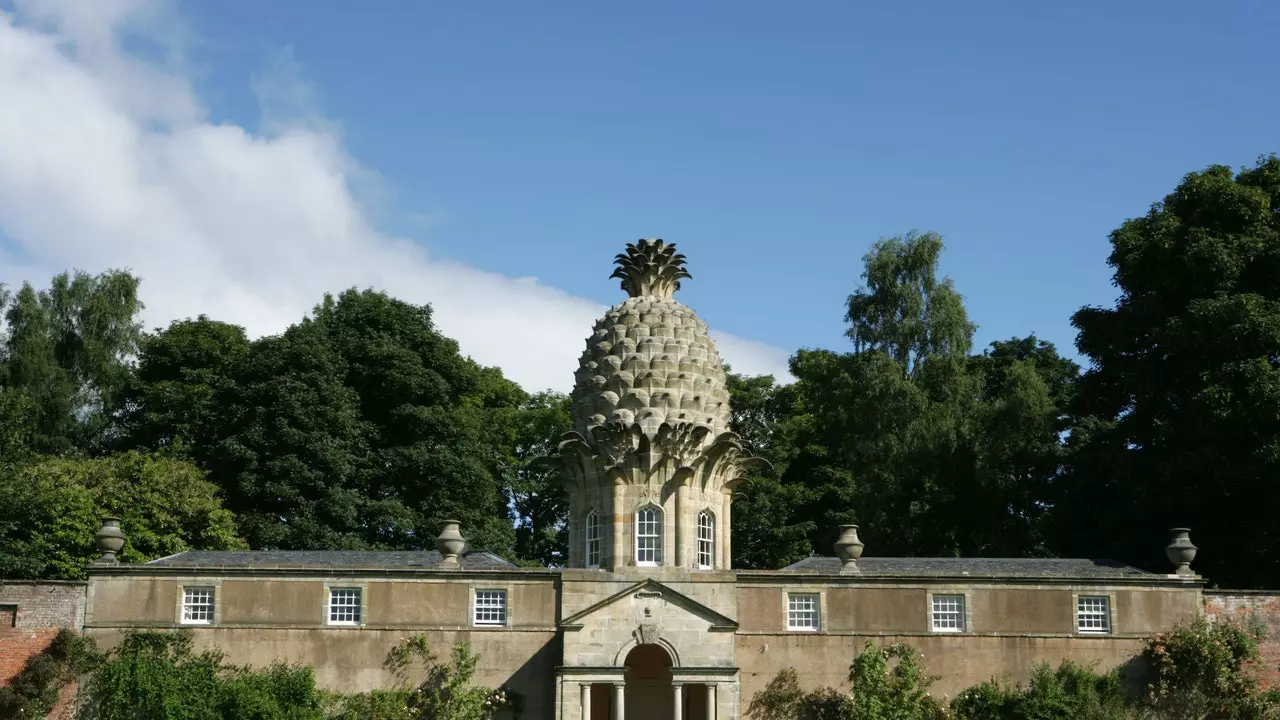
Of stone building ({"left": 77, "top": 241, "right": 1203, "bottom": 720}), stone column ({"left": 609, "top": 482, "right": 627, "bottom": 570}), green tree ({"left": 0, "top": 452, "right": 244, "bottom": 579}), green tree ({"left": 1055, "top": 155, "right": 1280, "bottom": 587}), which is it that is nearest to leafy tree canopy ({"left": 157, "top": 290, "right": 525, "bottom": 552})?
green tree ({"left": 0, "top": 452, "right": 244, "bottom": 579})

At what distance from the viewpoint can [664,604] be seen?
35719mm

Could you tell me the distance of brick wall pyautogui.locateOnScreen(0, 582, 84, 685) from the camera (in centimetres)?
3619

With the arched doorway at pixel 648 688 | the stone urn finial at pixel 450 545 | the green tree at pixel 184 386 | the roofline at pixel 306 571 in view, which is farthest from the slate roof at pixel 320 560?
the green tree at pixel 184 386

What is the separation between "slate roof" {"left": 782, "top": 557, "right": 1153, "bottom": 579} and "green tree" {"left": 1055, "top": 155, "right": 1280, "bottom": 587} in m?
5.55

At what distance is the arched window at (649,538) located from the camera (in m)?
36.8

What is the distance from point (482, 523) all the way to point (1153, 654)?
26.5 m

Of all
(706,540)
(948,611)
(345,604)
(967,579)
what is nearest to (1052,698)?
(948,611)

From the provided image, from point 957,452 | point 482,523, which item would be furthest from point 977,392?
point 482,523

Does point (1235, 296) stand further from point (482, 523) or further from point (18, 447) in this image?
point (18, 447)

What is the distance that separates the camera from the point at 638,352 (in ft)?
124

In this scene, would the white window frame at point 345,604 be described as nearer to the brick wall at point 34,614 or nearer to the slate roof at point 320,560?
the slate roof at point 320,560

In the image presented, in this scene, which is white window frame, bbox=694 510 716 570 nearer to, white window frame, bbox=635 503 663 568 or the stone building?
the stone building

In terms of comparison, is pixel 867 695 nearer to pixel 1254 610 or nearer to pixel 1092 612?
pixel 1092 612

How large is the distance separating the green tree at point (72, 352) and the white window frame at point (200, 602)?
759 inches
